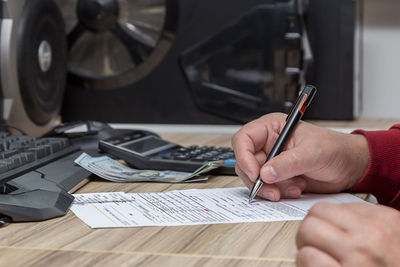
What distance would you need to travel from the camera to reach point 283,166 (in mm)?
594

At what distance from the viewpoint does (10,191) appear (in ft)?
1.90

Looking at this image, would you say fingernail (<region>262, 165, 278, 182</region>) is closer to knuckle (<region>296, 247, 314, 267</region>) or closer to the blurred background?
knuckle (<region>296, 247, 314, 267</region>)

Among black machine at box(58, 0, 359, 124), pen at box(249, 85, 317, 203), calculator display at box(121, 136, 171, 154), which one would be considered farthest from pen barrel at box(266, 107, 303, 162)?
black machine at box(58, 0, 359, 124)

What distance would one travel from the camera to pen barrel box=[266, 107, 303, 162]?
63cm

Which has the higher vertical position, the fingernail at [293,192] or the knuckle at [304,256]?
the knuckle at [304,256]

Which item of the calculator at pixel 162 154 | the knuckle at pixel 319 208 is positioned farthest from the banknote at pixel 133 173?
the knuckle at pixel 319 208

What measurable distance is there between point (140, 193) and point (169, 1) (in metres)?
0.58

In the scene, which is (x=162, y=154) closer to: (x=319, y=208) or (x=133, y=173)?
(x=133, y=173)

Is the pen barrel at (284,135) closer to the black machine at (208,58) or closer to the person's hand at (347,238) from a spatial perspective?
the person's hand at (347,238)

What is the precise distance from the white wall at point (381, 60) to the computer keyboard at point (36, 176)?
0.74 m

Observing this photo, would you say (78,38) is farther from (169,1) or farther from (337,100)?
(337,100)

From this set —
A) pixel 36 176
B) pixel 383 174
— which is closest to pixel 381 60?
pixel 383 174

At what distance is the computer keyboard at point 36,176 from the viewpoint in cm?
52

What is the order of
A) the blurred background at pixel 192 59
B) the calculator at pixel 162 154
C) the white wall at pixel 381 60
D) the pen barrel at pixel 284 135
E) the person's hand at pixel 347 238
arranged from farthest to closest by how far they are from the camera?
the white wall at pixel 381 60, the blurred background at pixel 192 59, the calculator at pixel 162 154, the pen barrel at pixel 284 135, the person's hand at pixel 347 238
